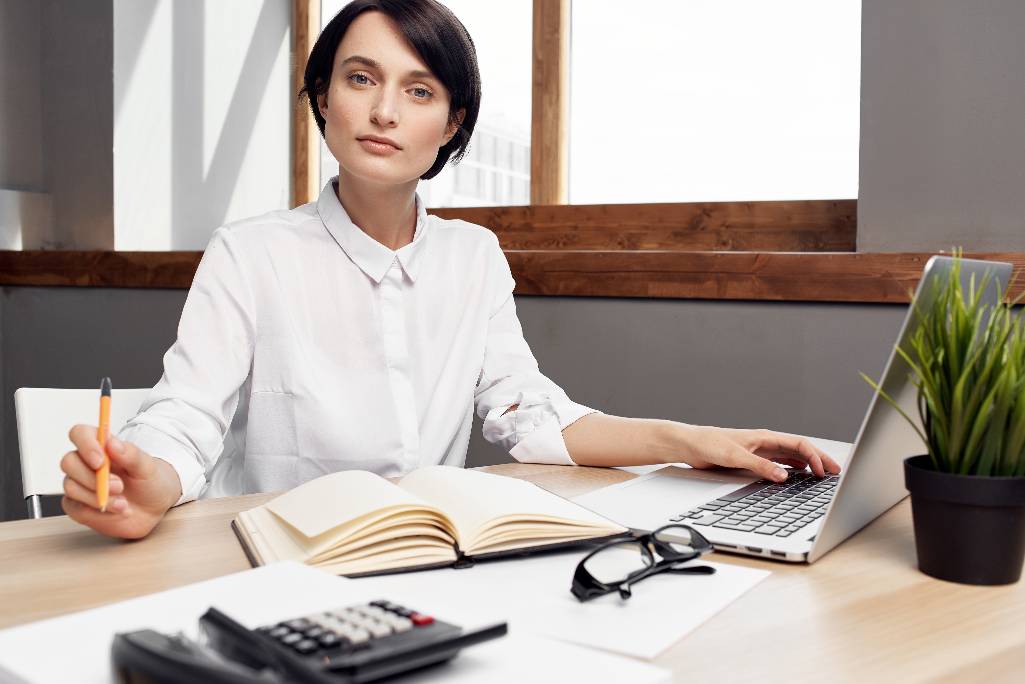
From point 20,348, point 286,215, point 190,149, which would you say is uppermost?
point 190,149

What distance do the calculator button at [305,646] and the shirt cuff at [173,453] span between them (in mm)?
559

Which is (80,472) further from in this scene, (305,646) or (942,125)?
(942,125)

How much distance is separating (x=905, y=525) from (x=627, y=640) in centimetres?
47

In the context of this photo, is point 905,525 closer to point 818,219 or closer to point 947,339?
point 947,339

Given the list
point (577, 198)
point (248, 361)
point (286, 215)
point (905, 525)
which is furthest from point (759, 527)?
point (577, 198)

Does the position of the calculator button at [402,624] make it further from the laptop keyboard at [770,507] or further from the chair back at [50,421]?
the chair back at [50,421]

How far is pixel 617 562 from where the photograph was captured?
0.79m

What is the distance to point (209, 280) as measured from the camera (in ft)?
4.34

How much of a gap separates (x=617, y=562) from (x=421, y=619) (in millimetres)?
298

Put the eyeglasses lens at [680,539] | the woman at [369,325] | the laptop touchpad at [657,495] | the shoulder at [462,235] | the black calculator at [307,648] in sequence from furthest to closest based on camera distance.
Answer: the shoulder at [462,235]
the woman at [369,325]
the laptop touchpad at [657,495]
the eyeglasses lens at [680,539]
the black calculator at [307,648]

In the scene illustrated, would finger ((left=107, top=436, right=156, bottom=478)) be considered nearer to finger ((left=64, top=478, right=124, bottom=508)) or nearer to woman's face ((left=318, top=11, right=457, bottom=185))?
finger ((left=64, top=478, right=124, bottom=508))

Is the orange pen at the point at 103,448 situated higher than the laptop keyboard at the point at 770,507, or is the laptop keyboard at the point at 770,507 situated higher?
the orange pen at the point at 103,448

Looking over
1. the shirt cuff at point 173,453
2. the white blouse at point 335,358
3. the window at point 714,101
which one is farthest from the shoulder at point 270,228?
the window at point 714,101

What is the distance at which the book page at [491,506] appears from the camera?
2.64ft
